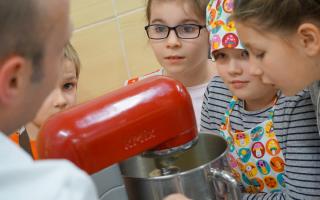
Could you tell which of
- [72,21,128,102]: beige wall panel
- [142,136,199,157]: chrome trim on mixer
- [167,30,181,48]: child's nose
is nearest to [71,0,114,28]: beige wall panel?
[72,21,128,102]: beige wall panel

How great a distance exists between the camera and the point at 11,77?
0.53 metres

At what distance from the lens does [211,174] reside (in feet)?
2.31

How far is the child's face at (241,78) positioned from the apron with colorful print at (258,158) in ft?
0.16

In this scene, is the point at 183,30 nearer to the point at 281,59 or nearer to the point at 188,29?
the point at 188,29

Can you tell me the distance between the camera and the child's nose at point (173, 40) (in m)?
1.18

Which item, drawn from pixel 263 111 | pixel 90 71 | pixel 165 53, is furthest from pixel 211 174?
pixel 90 71

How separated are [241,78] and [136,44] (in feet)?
2.26

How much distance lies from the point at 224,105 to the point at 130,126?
51 cm

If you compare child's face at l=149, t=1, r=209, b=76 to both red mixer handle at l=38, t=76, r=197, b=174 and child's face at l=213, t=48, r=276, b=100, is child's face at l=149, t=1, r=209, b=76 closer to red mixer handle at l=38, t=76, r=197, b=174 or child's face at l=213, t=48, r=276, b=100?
child's face at l=213, t=48, r=276, b=100

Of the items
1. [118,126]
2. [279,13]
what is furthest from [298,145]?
[118,126]

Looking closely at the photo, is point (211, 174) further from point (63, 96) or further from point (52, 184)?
point (63, 96)

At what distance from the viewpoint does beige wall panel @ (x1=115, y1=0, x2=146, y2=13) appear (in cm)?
156

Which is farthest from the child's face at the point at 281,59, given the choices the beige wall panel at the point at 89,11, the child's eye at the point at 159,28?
the beige wall panel at the point at 89,11

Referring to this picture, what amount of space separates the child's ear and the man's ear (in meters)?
0.46
